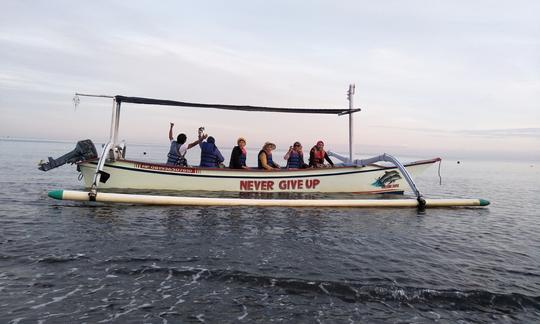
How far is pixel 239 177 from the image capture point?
44.9ft

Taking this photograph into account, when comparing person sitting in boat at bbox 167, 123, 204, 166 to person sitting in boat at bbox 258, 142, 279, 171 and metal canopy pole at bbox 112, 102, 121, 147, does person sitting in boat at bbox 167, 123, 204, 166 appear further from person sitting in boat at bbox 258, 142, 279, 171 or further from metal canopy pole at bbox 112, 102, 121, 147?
person sitting in boat at bbox 258, 142, 279, 171

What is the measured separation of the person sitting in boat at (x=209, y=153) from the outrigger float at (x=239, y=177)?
552mm

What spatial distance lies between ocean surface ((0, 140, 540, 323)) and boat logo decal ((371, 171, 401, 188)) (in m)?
4.70

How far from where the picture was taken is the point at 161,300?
4.82m

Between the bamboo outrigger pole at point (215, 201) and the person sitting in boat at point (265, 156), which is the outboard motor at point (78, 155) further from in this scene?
the person sitting in boat at point (265, 156)

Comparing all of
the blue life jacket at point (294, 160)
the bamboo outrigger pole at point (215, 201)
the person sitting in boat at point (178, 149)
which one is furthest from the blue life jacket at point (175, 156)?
the blue life jacket at point (294, 160)

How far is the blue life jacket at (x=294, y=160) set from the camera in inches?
588

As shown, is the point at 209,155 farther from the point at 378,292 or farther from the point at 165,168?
the point at 378,292

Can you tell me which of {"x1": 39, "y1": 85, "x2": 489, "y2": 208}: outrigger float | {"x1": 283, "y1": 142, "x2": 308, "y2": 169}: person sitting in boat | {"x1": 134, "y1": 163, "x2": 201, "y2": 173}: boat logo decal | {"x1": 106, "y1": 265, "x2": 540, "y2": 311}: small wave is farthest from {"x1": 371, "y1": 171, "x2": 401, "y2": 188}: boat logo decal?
{"x1": 106, "y1": 265, "x2": 540, "y2": 311}: small wave

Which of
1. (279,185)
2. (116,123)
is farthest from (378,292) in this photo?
(116,123)

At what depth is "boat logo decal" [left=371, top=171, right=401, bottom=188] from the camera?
1503cm

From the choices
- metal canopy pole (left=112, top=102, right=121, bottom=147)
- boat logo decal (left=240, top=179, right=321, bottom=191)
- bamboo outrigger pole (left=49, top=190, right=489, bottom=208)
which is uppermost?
metal canopy pole (left=112, top=102, right=121, bottom=147)

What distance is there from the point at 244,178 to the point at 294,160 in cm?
252

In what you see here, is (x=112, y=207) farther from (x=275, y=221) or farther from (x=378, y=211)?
(x=378, y=211)
